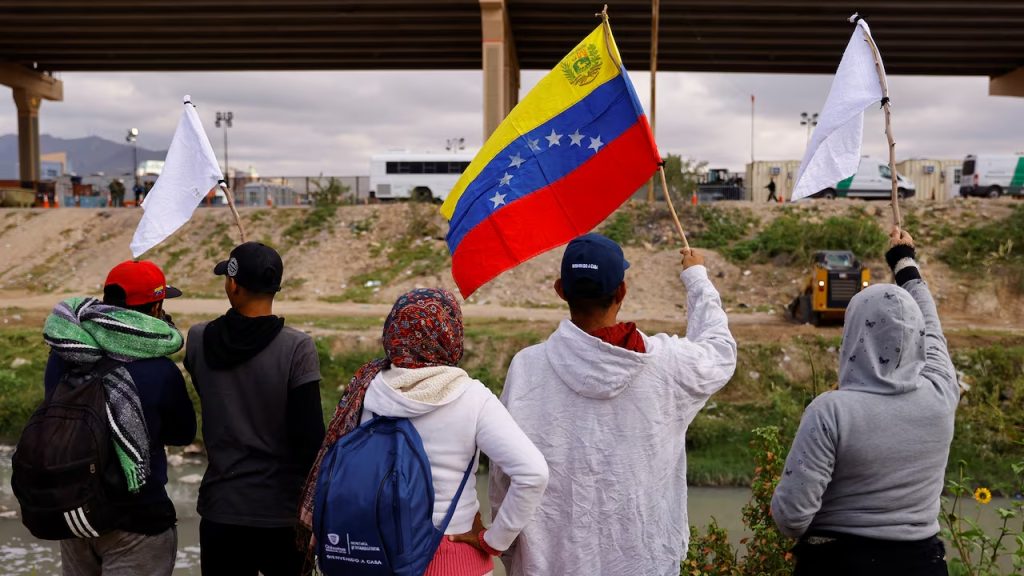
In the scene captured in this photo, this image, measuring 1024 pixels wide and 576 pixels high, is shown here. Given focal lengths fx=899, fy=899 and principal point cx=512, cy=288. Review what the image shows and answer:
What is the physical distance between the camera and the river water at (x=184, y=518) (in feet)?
28.6

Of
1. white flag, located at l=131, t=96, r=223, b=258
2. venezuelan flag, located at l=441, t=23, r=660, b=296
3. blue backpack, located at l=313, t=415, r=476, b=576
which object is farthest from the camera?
white flag, located at l=131, t=96, r=223, b=258

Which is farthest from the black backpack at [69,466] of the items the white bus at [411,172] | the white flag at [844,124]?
the white bus at [411,172]

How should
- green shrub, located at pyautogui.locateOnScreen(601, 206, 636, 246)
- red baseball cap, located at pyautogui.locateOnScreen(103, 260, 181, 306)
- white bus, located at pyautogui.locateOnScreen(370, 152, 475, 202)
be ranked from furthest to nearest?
white bus, located at pyautogui.locateOnScreen(370, 152, 475, 202), green shrub, located at pyautogui.locateOnScreen(601, 206, 636, 246), red baseball cap, located at pyautogui.locateOnScreen(103, 260, 181, 306)

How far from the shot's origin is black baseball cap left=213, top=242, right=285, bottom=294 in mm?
3518

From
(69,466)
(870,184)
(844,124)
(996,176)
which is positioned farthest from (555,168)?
(996,176)

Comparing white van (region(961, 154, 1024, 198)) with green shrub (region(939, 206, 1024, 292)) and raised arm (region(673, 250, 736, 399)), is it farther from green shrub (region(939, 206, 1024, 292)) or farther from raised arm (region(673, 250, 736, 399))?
raised arm (region(673, 250, 736, 399))

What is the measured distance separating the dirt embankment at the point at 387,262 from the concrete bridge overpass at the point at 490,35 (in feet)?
20.5

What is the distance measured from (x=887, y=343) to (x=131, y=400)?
9.06 ft

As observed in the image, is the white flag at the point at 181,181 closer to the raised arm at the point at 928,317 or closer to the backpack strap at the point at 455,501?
the backpack strap at the point at 455,501

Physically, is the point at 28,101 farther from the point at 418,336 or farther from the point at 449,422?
the point at 449,422

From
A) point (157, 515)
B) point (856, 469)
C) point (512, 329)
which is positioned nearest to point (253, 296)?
point (157, 515)

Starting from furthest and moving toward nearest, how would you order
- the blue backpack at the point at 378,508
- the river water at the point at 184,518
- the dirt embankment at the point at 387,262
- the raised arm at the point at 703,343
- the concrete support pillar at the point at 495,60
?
the concrete support pillar at the point at 495,60, the dirt embankment at the point at 387,262, the river water at the point at 184,518, the raised arm at the point at 703,343, the blue backpack at the point at 378,508

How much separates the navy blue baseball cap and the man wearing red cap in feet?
5.68

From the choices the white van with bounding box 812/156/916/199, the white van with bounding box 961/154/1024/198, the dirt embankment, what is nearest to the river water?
the dirt embankment
